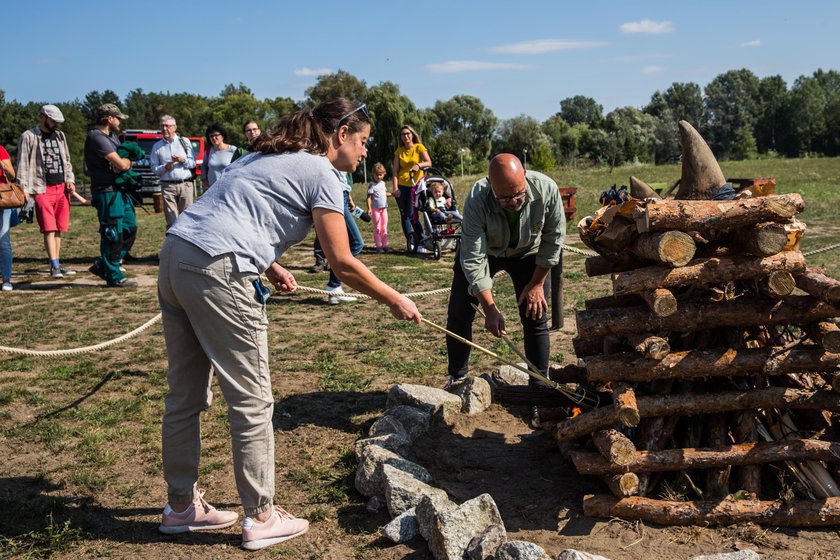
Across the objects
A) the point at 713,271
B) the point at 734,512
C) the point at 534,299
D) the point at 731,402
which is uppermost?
the point at 713,271

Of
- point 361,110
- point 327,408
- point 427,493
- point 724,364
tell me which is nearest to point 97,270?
point 327,408

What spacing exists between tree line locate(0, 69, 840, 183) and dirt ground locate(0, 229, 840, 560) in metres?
39.4

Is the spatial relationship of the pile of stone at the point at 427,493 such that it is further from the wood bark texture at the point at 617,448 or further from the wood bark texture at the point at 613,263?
the wood bark texture at the point at 613,263

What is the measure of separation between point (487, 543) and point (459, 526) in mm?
155

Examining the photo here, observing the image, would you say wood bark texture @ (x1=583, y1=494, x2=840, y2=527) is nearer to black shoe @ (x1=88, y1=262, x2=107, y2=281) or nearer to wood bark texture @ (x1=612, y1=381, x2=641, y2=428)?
wood bark texture @ (x1=612, y1=381, x2=641, y2=428)

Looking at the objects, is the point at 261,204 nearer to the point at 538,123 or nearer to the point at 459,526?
the point at 459,526

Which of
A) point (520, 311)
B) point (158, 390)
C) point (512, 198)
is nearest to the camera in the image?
point (512, 198)

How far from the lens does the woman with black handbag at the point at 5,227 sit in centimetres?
957

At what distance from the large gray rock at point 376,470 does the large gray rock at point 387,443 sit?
207mm

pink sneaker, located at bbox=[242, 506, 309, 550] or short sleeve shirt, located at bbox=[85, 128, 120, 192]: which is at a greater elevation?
short sleeve shirt, located at bbox=[85, 128, 120, 192]

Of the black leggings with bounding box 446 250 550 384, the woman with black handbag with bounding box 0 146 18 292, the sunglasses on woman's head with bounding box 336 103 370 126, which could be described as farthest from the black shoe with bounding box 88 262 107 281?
the sunglasses on woman's head with bounding box 336 103 370 126

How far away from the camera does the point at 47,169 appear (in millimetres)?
10383

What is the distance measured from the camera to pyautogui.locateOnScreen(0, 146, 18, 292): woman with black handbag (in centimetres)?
957

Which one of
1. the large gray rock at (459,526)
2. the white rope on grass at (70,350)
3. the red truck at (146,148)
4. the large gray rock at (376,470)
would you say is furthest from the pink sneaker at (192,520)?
the red truck at (146,148)
